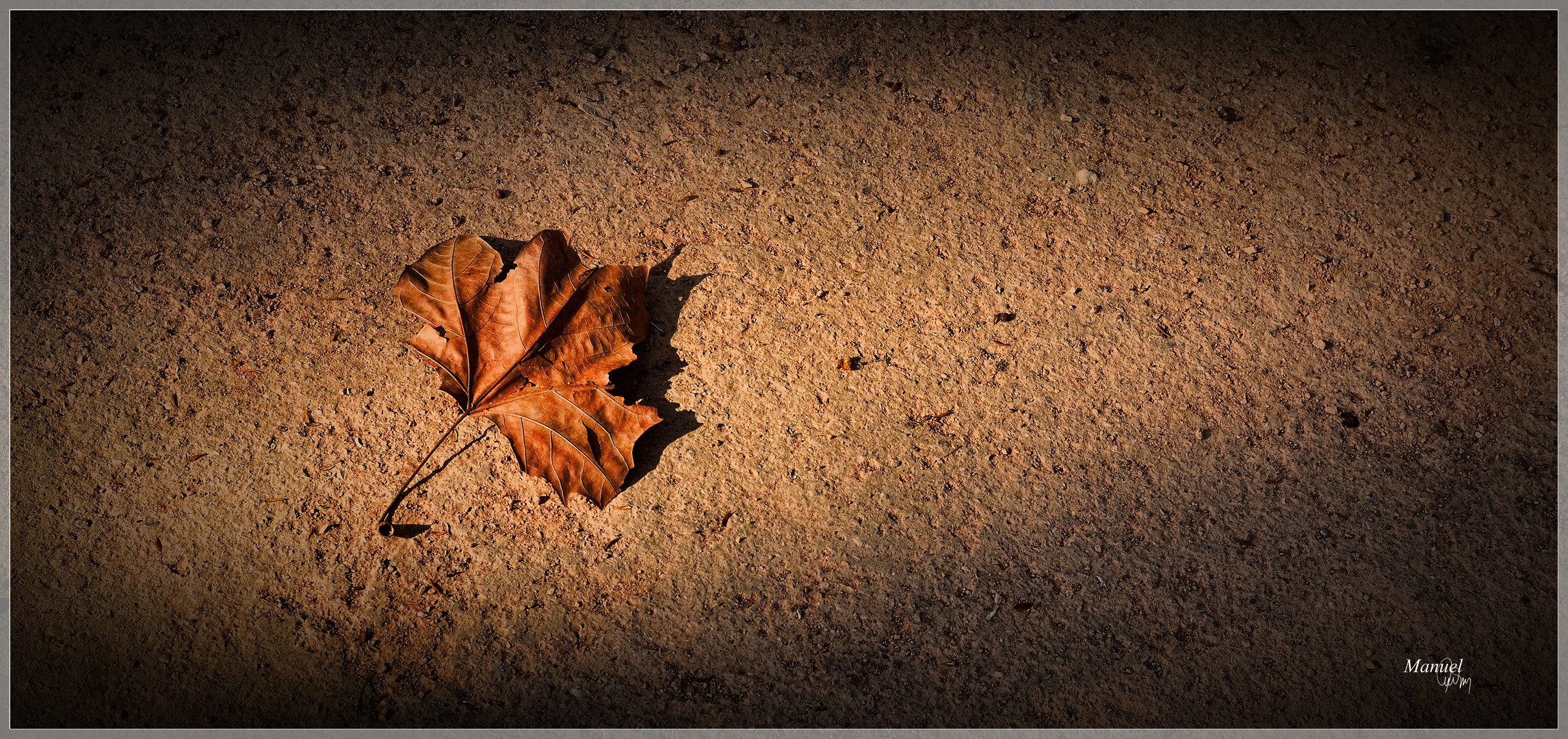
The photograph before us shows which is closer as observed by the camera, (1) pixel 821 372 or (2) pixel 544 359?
(2) pixel 544 359

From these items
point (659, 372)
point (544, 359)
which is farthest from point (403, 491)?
point (659, 372)

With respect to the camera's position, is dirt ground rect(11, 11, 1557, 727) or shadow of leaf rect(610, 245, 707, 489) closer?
dirt ground rect(11, 11, 1557, 727)

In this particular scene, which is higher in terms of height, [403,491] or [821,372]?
[821,372]

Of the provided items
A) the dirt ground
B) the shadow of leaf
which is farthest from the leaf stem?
the shadow of leaf

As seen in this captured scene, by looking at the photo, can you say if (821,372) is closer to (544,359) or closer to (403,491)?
(544,359)

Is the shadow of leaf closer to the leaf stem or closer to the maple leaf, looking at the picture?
the maple leaf

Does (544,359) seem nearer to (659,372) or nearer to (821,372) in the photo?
(659,372)
